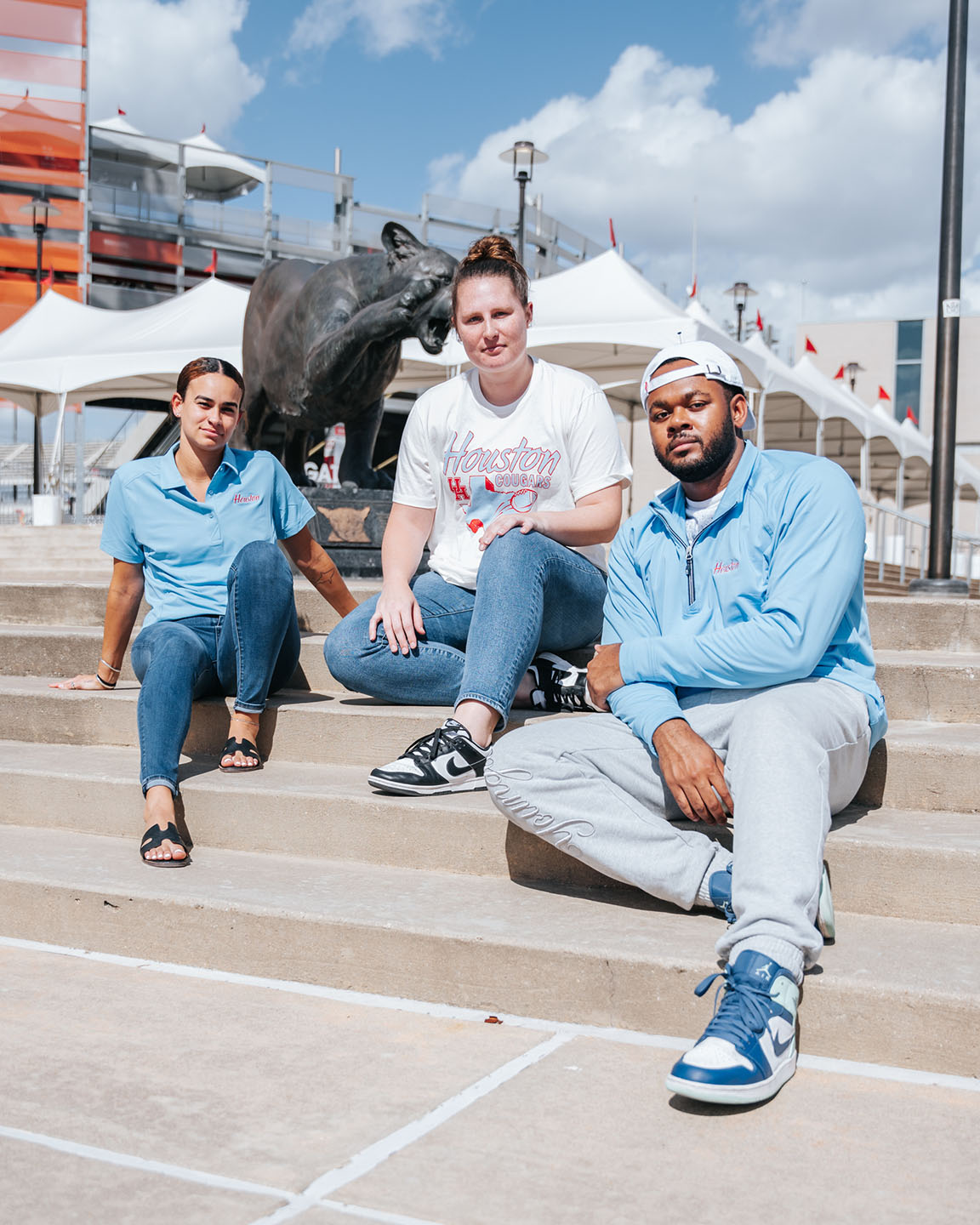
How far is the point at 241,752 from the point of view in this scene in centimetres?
333

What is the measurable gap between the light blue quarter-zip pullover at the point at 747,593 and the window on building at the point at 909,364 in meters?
43.2

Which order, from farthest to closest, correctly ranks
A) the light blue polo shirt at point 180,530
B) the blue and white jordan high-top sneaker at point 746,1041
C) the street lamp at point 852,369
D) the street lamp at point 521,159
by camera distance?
the street lamp at point 852,369
the street lamp at point 521,159
the light blue polo shirt at point 180,530
the blue and white jordan high-top sneaker at point 746,1041

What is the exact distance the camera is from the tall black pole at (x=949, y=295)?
216 inches

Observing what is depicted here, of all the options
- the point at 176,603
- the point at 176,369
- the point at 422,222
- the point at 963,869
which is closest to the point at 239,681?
the point at 176,603

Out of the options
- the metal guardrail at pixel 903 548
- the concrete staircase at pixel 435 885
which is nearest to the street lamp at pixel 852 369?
the metal guardrail at pixel 903 548

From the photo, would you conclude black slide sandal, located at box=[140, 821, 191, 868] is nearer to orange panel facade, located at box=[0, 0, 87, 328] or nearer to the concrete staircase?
the concrete staircase

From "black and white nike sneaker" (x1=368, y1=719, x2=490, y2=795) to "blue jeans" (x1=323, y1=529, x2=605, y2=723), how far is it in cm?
10

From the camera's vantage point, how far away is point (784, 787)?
7.00 ft

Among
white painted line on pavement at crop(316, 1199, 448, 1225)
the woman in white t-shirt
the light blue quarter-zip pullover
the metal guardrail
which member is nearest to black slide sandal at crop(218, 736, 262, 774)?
the woman in white t-shirt

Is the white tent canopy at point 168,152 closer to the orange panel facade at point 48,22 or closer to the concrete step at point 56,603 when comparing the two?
the orange panel facade at point 48,22

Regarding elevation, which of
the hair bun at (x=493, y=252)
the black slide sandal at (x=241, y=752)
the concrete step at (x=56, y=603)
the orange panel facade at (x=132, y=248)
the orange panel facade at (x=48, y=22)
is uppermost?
the orange panel facade at (x=48, y=22)

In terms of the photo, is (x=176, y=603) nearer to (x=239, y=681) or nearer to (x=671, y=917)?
(x=239, y=681)

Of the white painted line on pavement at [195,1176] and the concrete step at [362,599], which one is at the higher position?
the concrete step at [362,599]

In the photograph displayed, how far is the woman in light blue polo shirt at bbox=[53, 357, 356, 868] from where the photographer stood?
3.26 meters
